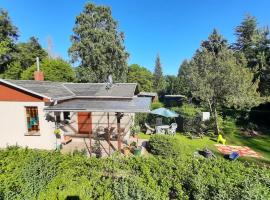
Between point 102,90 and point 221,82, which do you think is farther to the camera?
point 221,82

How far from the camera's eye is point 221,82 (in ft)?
63.4

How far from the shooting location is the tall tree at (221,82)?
62.0 ft

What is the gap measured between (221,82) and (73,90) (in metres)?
13.3

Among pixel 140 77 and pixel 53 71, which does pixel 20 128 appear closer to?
pixel 53 71

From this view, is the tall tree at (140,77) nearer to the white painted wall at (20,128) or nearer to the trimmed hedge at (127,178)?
the white painted wall at (20,128)

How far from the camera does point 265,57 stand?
110 ft

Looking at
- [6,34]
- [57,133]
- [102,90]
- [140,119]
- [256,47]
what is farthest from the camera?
[6,34]

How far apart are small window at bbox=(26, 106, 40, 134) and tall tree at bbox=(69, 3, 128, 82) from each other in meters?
19.9

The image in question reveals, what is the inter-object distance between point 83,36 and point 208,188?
32503 millimetres

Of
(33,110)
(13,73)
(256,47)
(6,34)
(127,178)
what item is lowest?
(127,178)

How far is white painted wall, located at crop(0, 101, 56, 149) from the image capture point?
14734 mm

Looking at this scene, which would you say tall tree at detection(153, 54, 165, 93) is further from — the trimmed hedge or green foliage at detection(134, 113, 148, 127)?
the trimmed hedge

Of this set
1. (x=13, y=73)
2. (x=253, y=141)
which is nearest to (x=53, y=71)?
(x=13, y=73)

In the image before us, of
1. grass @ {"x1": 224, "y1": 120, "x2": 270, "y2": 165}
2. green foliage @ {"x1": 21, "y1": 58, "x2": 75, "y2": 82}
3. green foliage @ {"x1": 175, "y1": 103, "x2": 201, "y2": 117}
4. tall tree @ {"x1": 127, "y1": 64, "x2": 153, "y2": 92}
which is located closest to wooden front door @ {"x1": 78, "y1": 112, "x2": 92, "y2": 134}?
green foliage @ {"x1": 175, "y1": 103, "x2": 201, "y2": 117}
